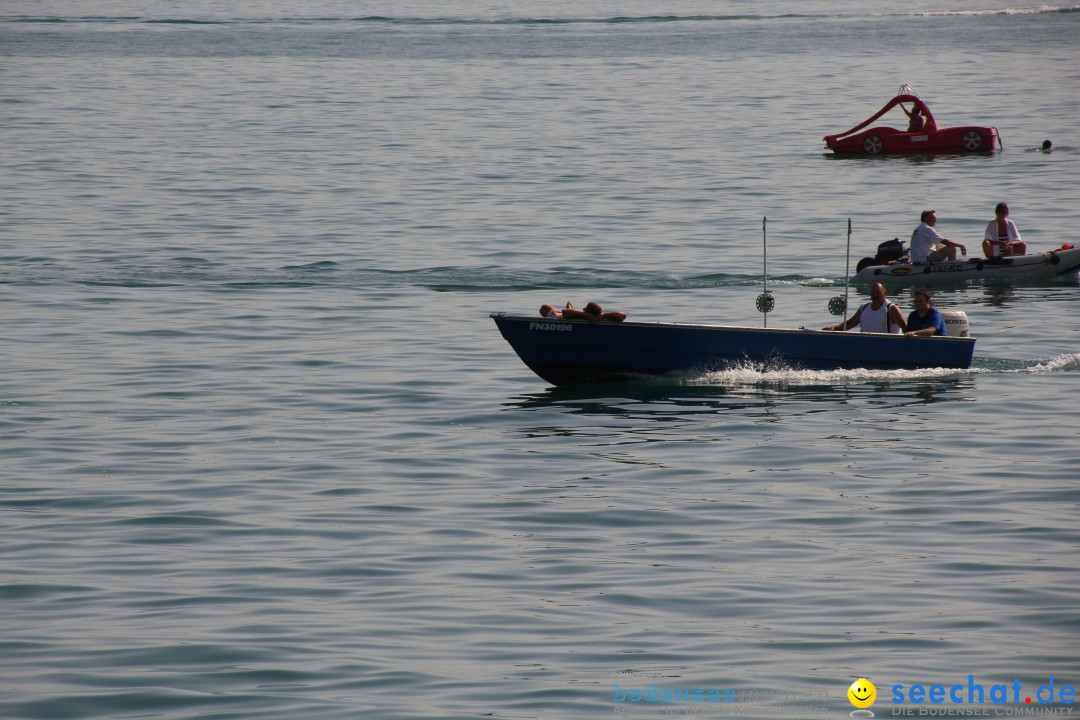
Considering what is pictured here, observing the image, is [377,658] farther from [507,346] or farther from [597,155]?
[597,155]

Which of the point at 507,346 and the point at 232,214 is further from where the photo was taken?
the point at 232,214

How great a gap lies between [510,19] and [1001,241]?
290 feet

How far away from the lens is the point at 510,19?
12038 cm

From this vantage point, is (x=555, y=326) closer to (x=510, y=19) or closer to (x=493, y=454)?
(x=493, y=454)

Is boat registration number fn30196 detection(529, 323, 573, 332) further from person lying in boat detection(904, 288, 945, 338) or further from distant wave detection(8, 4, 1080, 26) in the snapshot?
distant wave detection(8, 4, 1080, 26)

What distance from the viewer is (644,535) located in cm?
1744

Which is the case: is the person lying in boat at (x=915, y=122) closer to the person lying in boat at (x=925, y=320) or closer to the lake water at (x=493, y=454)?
the lake water at (x=493, y=454)

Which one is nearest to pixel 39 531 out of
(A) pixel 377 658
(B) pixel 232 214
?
(A) pixel 377 658

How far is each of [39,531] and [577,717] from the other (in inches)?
317

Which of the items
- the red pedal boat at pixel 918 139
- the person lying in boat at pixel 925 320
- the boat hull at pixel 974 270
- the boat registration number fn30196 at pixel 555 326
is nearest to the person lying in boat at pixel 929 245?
the boat hull at pixel 974 270

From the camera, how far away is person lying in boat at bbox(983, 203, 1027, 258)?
36000mm

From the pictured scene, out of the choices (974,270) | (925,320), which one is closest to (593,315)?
(925,320)

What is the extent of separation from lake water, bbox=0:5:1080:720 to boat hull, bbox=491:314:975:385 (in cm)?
36

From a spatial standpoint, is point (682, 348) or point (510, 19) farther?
point (510, 19)
